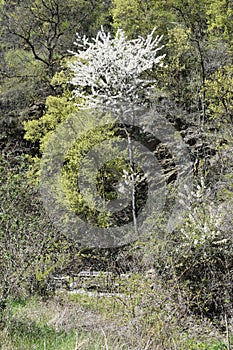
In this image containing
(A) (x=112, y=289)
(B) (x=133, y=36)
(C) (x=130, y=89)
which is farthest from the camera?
(B) (x=133, y=36)

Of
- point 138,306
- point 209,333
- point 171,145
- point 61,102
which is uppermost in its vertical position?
point 61,102

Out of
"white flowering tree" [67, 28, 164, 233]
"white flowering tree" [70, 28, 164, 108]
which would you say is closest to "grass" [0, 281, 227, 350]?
"white flowering tree" [67, 28, 164, 233]

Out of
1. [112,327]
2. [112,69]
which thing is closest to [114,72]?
[112,69]

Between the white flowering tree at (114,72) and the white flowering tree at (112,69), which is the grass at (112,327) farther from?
the white flowering tree at (112,69)

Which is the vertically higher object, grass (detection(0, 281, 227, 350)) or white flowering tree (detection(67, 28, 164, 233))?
white flowering tree (detection(67, 28, 164, 233))

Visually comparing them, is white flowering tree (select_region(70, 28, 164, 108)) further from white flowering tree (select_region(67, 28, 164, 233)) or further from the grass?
the grass

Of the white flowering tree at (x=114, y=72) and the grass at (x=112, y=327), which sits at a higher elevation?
the white flowering tree at (x=114, y=72)

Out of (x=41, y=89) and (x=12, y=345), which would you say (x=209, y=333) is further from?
(x=41, y=89)

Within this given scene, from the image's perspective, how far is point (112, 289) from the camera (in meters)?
5.97

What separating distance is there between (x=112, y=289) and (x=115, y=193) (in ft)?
23.0

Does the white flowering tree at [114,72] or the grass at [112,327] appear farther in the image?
the white flowering tree at [114,72]

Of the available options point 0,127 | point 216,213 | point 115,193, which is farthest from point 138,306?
point 0,127

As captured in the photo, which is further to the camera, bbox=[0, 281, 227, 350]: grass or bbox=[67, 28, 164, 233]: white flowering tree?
bbox=[67, 28, 164, 233]: white flowering tree

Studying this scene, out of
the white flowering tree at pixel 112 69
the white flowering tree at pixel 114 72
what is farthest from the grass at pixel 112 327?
the white flowering tree at pixel 112 69
